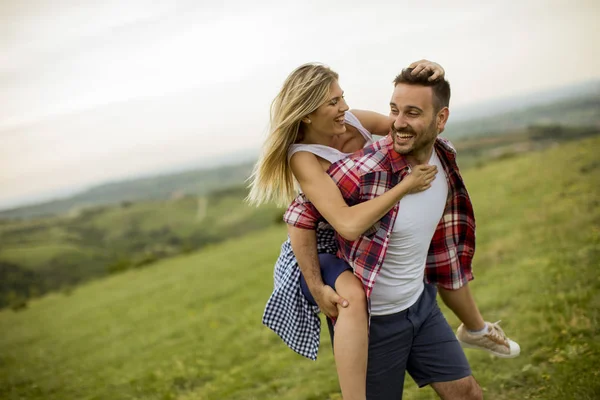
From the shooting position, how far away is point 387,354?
280cm

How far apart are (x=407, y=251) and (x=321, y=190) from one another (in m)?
0.58

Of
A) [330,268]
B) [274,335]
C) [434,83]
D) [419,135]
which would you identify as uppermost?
[434,83]

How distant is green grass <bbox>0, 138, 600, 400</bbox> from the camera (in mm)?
4667

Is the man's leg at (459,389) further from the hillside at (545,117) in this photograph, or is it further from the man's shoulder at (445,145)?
the hillside at (545,117)

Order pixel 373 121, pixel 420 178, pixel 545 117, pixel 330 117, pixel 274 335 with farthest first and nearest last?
pixel 545 117
pixel 274 335
pixel 373 121
pixel 330 117
pixel 420 178

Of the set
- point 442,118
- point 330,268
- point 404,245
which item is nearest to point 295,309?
point 330,268

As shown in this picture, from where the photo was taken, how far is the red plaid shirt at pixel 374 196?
265 cm

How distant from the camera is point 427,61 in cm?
279

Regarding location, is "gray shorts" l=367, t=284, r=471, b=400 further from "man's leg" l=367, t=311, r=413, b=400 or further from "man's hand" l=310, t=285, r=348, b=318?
"man's hand" l=310, t=285, r=348, b=318

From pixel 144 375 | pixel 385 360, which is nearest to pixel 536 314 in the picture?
pixel 385 360

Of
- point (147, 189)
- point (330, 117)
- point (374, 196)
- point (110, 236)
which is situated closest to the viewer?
point (374, 196)

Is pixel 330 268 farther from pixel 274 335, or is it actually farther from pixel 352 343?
pixel 274 335

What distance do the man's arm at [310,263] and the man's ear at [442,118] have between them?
90cm

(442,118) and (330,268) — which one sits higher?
(442,118)
